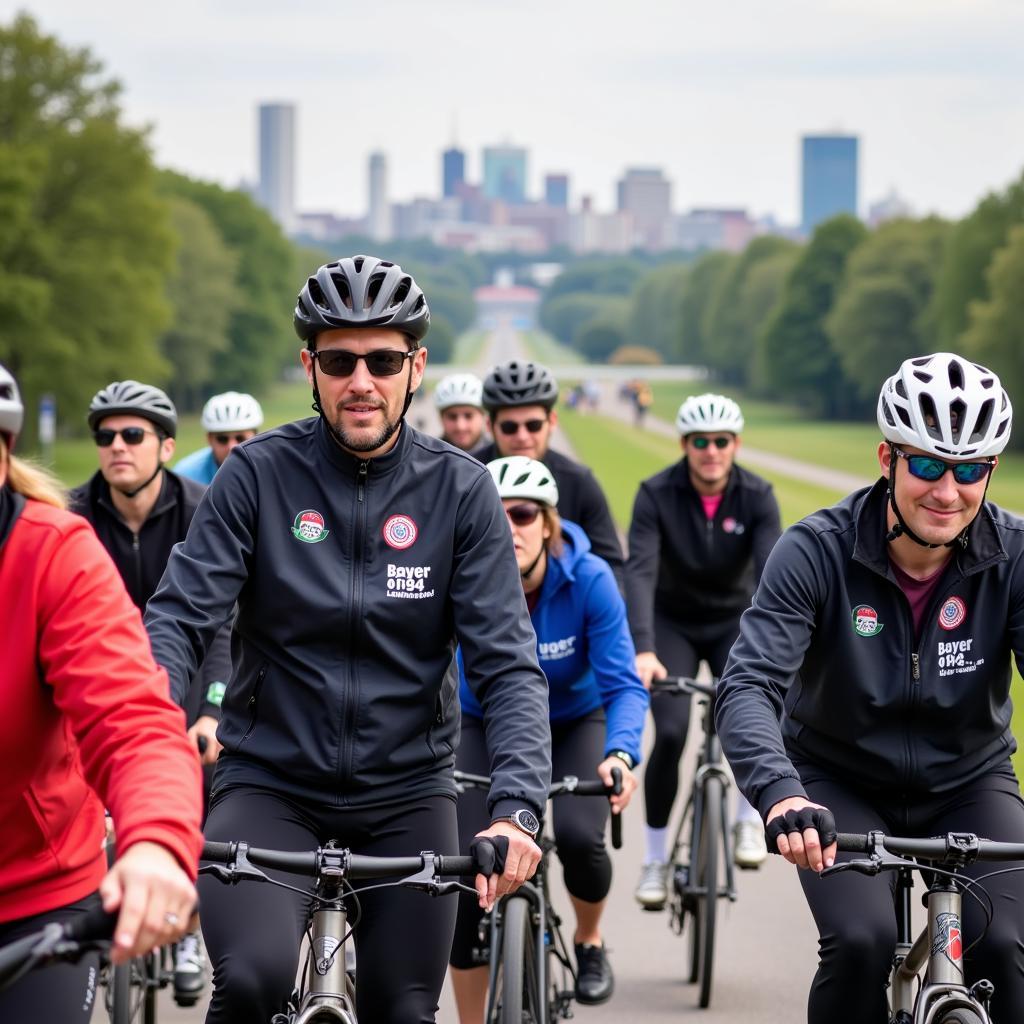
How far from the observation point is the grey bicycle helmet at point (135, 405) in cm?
766

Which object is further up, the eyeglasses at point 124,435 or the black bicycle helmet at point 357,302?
the black bicycle helmet at point 357,302

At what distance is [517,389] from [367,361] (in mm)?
3982

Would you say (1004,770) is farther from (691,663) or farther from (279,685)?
(691,663)

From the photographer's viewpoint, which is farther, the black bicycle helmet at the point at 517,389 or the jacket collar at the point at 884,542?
the black bicycle helmet at the point at 517,389

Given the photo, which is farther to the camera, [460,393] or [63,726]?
[460,393]

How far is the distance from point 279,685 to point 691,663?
4.72 meters

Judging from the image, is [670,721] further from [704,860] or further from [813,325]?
[813,325]

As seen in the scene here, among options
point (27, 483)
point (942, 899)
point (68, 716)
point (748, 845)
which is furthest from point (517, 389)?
point (68, 716)

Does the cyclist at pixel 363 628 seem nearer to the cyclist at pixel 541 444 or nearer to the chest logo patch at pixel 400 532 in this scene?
the chest logo patch at pixel 400 532

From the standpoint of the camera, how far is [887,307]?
3371 inches

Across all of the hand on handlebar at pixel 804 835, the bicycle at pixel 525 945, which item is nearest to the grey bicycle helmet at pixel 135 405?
the bicycle at pixel 525 945

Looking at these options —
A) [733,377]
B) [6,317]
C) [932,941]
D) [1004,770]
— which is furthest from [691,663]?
[733,377]

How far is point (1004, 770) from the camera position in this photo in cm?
506

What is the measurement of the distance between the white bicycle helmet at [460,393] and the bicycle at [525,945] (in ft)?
15.2
